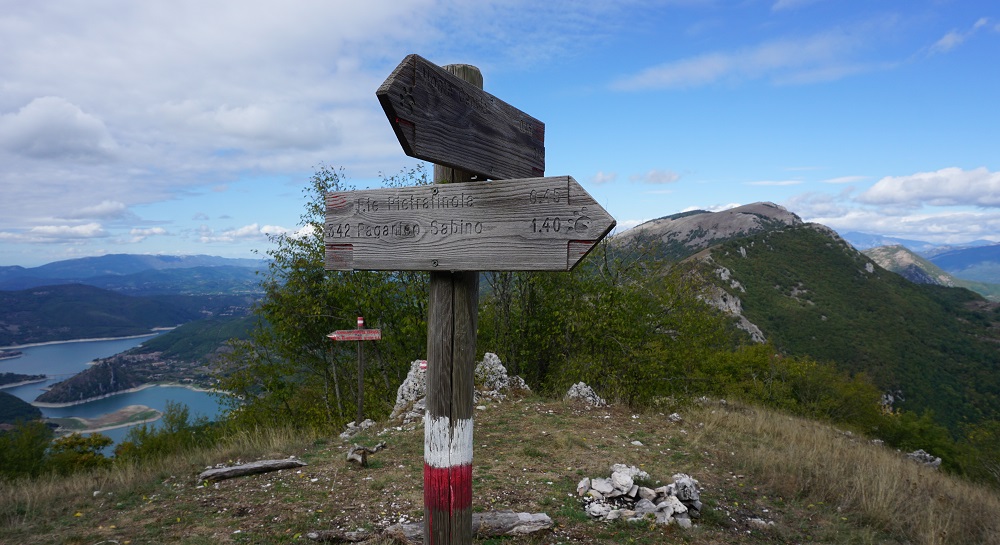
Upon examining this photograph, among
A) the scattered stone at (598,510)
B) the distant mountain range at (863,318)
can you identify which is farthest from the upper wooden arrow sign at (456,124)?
the distant mountain range at (863,318)

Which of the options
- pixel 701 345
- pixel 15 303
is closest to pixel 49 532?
pixel 701 345

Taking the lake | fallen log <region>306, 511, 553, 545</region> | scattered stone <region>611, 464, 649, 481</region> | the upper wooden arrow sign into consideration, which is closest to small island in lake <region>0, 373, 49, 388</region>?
the lake

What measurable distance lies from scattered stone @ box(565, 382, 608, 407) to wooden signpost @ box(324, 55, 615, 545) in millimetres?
8027

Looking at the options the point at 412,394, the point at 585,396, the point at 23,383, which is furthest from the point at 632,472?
the point at 23,383

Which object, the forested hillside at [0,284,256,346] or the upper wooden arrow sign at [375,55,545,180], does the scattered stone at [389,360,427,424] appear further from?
the forested hillside at [0,284,256,346]

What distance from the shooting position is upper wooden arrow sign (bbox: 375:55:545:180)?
219cm

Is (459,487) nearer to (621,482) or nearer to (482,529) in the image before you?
(482,529)

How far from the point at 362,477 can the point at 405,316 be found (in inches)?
342

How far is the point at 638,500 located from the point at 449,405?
3.73 m

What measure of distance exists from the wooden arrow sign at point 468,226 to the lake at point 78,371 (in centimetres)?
5519

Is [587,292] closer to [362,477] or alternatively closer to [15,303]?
[362,477]

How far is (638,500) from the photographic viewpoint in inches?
211

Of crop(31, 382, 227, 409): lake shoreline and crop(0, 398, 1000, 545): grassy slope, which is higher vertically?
crop(0, 398, 1000, 545): grassy slope

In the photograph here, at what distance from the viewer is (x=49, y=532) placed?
4930 mm
